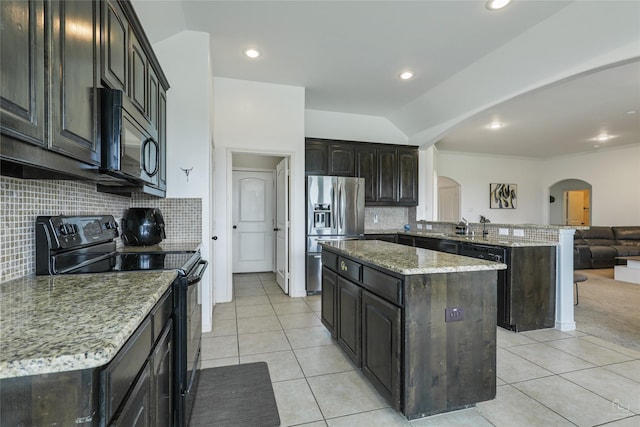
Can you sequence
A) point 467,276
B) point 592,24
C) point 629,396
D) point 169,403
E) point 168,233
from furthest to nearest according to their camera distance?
point 168,233 → point 592,24 → point 629,396 → point 467,276 → point 169,403

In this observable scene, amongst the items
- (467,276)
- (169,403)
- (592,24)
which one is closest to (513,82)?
(592,24)

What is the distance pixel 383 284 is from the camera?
1.86 m

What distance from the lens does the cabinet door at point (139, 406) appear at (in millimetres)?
764

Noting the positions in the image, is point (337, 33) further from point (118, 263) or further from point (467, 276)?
point (118, 263)

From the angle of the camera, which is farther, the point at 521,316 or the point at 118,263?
the point at 521,316

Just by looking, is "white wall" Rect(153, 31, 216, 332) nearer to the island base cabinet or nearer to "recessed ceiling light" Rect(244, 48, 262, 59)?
"recessed ceiling light" Rect(244, 48, 262, 59)

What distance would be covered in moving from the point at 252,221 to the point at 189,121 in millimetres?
3186

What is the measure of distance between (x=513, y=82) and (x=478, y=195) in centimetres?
543

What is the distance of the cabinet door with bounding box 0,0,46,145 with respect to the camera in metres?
0.78

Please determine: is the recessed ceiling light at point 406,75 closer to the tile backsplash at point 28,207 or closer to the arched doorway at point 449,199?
the tile backsplash at point 28,207

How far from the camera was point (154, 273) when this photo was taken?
4.68ft

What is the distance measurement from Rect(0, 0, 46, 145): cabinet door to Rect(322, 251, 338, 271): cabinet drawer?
6.81ft

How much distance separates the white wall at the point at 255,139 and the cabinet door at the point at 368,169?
1157mm

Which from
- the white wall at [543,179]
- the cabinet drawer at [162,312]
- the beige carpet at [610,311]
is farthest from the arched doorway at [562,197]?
the cabinet drawer at [162,312]
